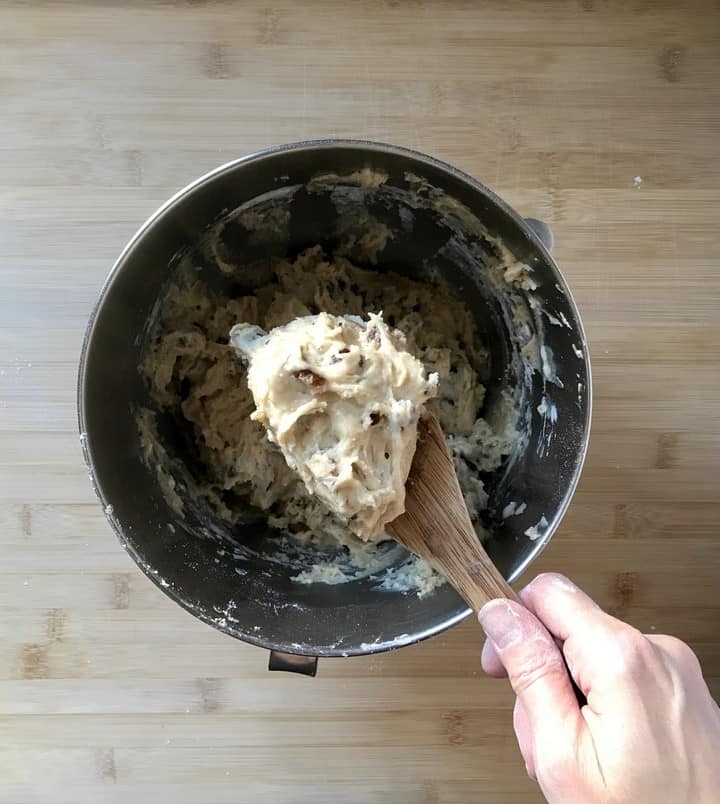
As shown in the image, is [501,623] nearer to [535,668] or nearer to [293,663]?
[535,668]

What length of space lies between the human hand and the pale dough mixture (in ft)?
1.12

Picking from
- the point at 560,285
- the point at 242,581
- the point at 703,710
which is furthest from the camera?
the point at 242,581

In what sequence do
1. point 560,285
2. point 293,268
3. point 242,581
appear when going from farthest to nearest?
point 293,268
point 242,581
point 560,285

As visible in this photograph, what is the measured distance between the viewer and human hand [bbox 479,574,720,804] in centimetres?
88

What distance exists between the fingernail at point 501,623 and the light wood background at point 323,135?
48 centimetres

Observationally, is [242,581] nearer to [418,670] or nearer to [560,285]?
[418,670]

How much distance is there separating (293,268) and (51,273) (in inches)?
18.6

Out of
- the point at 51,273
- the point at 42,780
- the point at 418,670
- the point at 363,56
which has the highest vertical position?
the point at 363,56

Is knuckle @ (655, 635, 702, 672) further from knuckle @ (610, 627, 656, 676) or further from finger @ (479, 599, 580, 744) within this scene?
finger @ (479, 599, 580, 744)

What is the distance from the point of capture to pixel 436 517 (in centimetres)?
116

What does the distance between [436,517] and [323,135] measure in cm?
78

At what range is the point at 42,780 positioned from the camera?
1.46 m

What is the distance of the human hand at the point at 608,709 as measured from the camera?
881 mm

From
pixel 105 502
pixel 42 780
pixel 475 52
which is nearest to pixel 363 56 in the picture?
pixel 475 52
